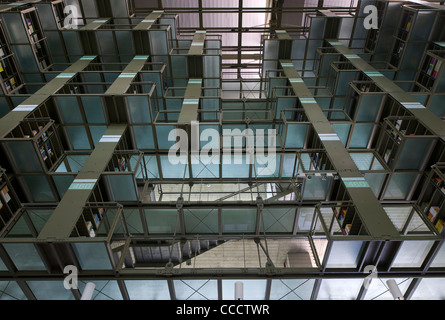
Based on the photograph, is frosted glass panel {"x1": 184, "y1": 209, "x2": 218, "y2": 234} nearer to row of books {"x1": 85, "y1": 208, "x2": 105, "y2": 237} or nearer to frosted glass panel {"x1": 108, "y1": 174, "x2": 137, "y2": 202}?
frosted glass panel {"x1": 108, "y1": 174, "x2": 137, "y2": 202}

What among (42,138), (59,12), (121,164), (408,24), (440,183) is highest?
(59,12)

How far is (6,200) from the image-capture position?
25.1 feet

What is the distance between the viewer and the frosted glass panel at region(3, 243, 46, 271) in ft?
18.0

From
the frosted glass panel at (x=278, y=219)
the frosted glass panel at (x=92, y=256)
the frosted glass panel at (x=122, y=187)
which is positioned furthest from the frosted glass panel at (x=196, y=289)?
the frosted glass panel at (x=122, y=187)

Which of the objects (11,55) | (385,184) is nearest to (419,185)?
(385,184)

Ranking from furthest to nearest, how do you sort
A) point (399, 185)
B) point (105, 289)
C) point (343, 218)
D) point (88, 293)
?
point (399, 185) < point (343, 218) < point (105, 289) < point (88, 293)

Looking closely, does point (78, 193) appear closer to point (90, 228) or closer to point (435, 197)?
point (90, 228)

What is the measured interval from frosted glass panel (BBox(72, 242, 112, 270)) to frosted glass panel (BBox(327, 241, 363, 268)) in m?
4.15

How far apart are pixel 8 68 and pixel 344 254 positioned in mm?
12923

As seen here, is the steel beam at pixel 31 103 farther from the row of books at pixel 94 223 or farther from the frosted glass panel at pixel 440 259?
the frosted glass panel at pixel 440 259

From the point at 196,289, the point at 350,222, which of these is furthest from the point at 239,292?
the point at 350,222

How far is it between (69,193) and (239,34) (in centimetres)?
1200

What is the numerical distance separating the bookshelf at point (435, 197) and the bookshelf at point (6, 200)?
9842 millimetres

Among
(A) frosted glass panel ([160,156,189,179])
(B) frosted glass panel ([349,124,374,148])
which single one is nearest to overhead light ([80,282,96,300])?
(A) frosted glass panel ([160,156,189,179])
